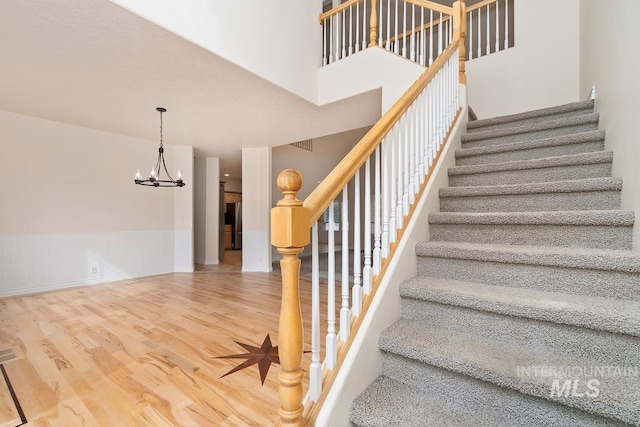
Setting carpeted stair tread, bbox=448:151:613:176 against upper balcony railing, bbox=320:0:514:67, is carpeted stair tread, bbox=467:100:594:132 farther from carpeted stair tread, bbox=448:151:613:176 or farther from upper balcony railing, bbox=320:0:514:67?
upper balcony railing, bbox=320:0:514:67

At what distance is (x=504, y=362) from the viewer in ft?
3.26

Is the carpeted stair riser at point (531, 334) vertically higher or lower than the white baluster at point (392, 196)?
lower

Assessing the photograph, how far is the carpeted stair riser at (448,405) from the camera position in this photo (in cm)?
90

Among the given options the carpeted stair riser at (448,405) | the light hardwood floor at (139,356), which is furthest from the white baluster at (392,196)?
the light hardwood floor at (139,356)

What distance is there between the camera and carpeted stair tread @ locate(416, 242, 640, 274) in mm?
1122

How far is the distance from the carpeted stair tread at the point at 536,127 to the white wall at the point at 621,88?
0.08 m

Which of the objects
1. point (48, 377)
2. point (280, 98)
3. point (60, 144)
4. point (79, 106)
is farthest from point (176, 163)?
point (48, 377)

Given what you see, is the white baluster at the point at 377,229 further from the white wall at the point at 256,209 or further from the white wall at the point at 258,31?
the white wall at the point at 256,209

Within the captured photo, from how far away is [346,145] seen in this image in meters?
8.49

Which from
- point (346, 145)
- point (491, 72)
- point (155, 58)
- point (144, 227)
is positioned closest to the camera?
point (155, 58)

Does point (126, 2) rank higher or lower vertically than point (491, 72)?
lower

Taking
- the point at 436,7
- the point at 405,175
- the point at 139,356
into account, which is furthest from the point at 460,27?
the point at 139,356

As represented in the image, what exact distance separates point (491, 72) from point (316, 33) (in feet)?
8.29

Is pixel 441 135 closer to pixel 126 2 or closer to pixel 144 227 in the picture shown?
pixel 126 2
